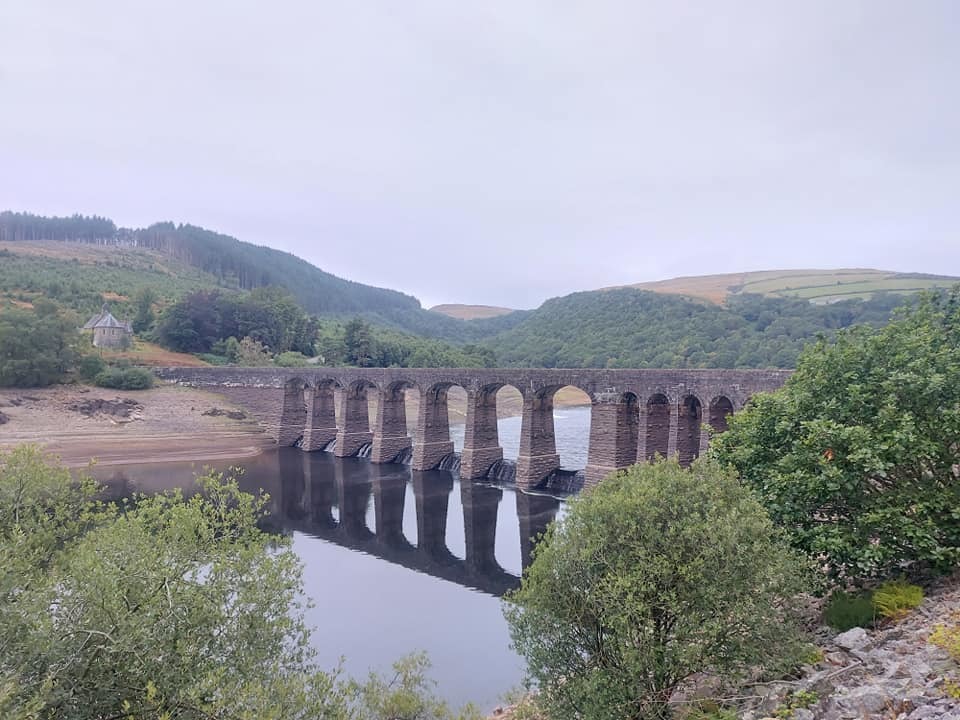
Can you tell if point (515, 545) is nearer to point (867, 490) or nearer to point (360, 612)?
point (360, 612)

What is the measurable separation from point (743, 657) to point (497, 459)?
35.2m

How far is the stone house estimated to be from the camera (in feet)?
255

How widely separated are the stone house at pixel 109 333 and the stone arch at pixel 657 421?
68305mm

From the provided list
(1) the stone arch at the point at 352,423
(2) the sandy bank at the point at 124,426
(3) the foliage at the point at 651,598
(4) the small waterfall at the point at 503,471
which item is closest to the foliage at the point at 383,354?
(2) the sandy bank at the point at 124,426

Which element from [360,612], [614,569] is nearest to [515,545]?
[360,612]

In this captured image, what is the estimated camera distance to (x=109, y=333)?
78.4 meters

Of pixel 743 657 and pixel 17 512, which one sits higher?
pixel 17 512

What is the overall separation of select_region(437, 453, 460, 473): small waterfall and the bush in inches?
1396

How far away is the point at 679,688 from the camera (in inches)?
515

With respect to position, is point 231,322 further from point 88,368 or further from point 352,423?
point 352,423

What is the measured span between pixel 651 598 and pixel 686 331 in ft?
256

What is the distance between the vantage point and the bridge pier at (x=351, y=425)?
183 ft

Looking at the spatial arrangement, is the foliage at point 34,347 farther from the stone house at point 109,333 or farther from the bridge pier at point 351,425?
the bridge pier at point 351,425

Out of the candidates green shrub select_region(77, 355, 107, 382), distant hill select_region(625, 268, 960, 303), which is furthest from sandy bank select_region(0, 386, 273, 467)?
distant hill select_region(625, 268, 960, 303)
